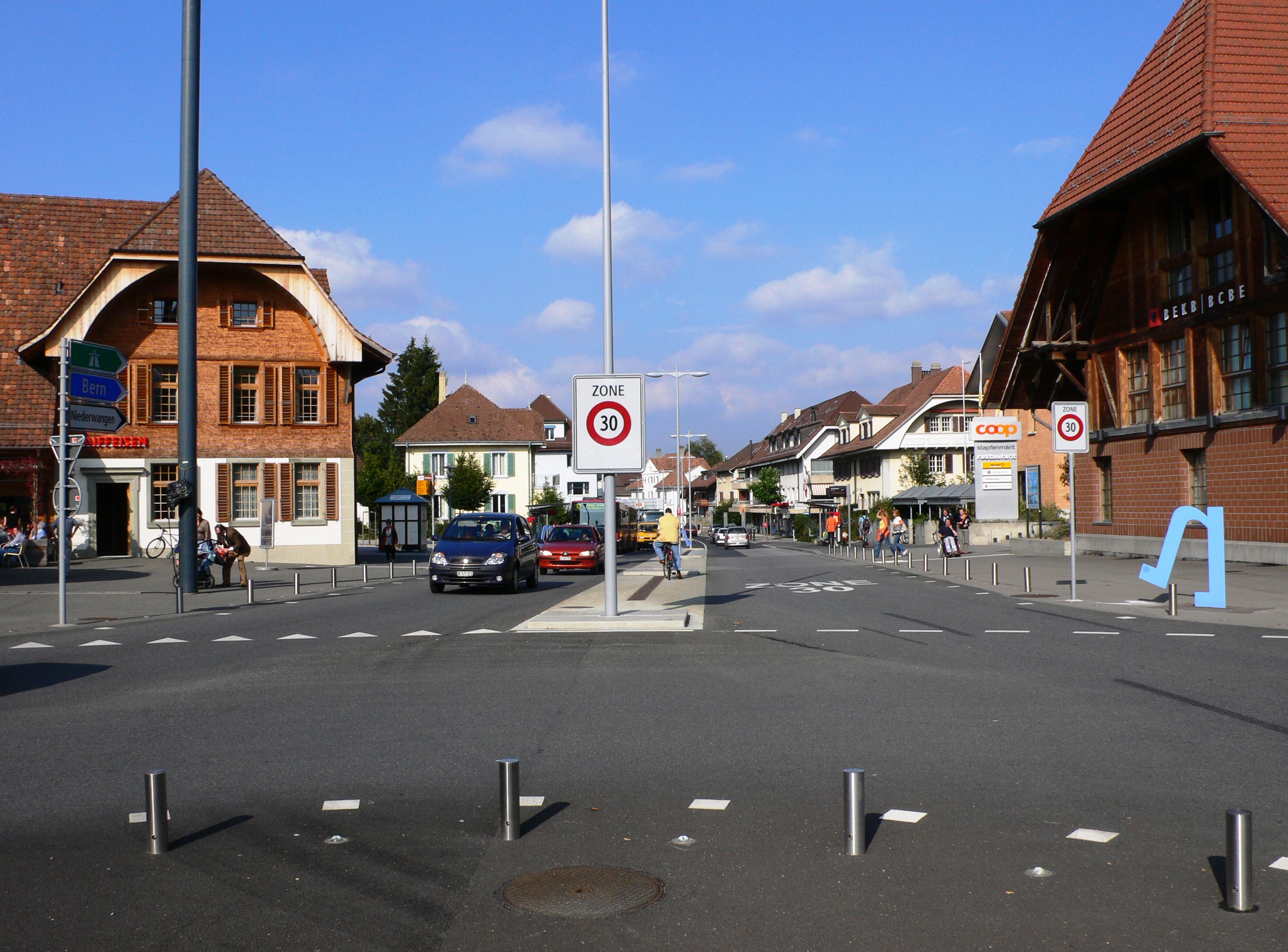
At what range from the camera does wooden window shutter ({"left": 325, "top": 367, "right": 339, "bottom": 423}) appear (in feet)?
137

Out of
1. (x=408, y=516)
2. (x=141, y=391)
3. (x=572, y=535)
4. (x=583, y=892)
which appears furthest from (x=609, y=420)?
(x=408, y=516)

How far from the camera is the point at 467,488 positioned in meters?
77.8

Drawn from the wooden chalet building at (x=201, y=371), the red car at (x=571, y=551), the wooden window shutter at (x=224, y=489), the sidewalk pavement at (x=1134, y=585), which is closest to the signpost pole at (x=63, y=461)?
the sidewalk pavement at (x=1134, y=585)

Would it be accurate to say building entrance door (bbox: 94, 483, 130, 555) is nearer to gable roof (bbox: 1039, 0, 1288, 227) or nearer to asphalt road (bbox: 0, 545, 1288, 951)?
asphalt road (bbox: 0, 545, 1288, 951)

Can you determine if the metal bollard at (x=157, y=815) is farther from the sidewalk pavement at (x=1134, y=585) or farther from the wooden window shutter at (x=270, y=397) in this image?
the wooden window shutter at (x=270, y=397)

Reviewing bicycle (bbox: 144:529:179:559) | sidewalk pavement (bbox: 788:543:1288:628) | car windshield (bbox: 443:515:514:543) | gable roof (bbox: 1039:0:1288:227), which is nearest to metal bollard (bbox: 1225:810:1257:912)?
sidewalk pavement (bbox: 788:543:1288:628)

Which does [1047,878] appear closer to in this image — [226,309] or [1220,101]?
[1220,101]

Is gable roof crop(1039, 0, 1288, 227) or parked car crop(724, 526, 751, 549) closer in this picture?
gable roof crop(1039, 0, 1288, 227)

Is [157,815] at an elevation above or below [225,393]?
below

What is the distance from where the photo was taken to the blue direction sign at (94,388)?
17.9 meters

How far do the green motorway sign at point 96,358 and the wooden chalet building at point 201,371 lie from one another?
20.5 m

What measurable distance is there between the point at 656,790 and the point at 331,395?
1469 inches

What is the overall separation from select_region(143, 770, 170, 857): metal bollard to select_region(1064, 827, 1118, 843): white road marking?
423 cm

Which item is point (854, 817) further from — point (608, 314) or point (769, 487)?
point (769, 487)
